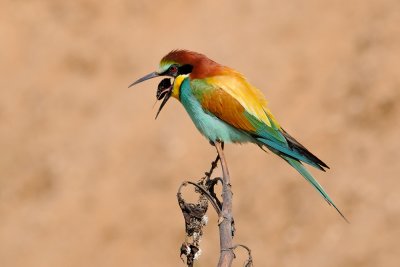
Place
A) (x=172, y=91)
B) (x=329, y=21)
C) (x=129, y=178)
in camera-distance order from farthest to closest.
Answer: (x=329, y=21) → (x=129, y=178) → (x=172, y=91)

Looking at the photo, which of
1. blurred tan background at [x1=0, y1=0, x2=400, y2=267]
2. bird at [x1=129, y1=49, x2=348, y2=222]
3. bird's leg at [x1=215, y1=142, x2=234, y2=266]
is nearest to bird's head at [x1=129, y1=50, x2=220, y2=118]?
bird at [x1=129, y1=49, x2=348, y2=222]

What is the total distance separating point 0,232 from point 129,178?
5.14ft

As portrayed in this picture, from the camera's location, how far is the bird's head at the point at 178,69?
4637 mm

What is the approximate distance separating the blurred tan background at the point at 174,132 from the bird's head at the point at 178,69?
216 inches

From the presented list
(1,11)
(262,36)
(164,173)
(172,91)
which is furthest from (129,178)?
(172,91)

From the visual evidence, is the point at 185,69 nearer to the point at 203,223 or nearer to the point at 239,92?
the point at 239,92

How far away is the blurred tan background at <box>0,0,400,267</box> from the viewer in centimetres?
1037

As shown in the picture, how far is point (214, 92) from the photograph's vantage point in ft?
15.7

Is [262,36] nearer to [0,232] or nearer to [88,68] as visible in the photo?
[88,68]

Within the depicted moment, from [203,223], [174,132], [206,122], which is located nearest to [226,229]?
[203,223]

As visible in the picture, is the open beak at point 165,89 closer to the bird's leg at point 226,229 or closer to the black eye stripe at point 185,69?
the black eye stripe at point 185,69

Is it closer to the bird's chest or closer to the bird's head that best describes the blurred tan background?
the bird's chest

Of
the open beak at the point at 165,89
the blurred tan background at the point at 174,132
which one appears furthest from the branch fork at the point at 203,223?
the blurred tan background at the point at 174,132

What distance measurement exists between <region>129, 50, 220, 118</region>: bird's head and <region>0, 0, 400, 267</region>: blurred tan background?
549 cm
